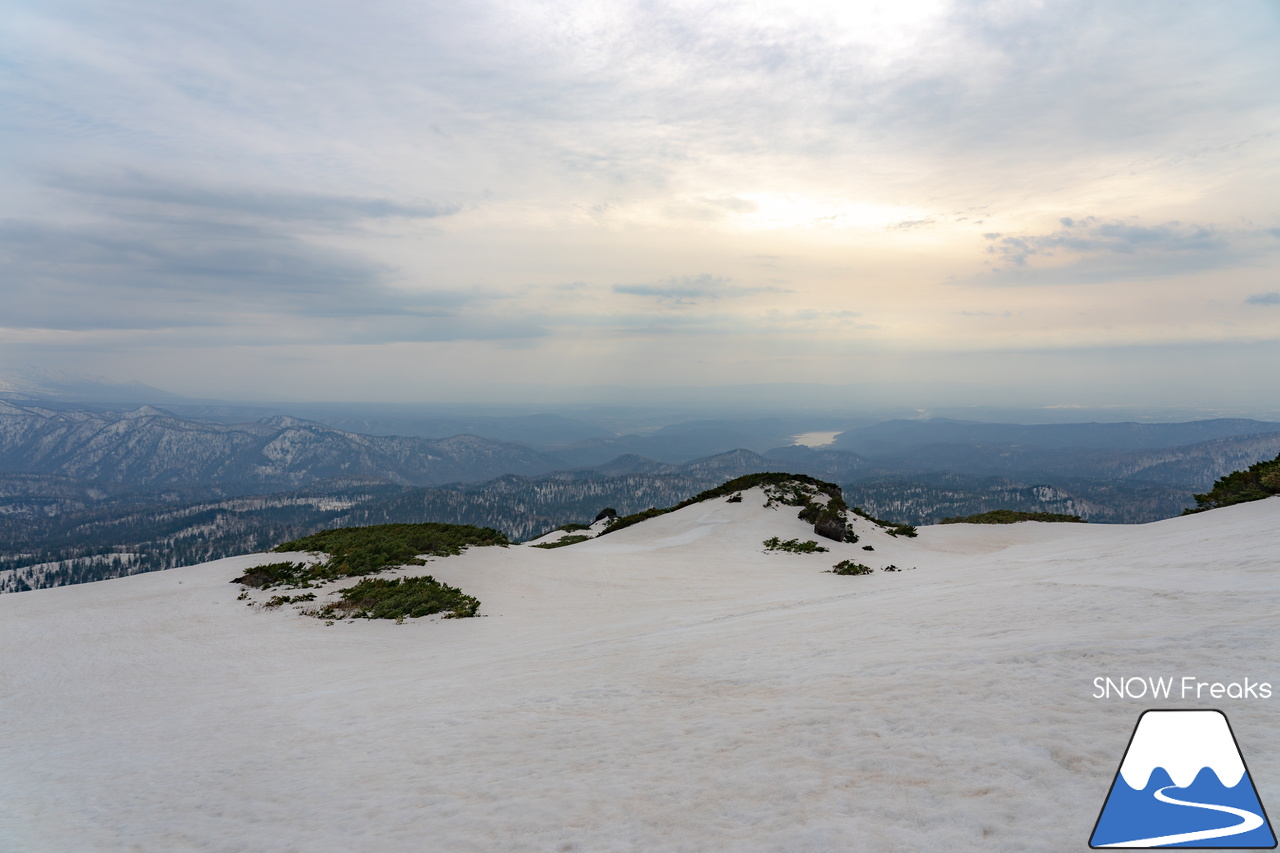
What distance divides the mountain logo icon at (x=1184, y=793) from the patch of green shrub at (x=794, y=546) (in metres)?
21.0

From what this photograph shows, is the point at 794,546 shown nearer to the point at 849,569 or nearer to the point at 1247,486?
the point at 849,569

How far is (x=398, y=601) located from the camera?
14055 mm

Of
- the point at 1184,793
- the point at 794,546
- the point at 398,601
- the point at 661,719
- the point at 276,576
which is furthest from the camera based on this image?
the point at 794,546

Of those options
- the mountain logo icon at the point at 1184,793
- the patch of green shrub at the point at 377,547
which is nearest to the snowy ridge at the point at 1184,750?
the mountain logo icon at the point at 1184,793

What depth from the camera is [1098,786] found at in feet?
10.7

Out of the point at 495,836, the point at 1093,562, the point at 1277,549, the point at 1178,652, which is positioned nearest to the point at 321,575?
the point at 495,836

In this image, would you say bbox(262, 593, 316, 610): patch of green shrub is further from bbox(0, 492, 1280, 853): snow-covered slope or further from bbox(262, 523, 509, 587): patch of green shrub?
bbox(0, 492, 1280, 853): snow-covered slope

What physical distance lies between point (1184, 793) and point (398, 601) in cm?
1491

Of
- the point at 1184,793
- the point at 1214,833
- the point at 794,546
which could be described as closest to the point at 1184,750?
the point at 1184,793

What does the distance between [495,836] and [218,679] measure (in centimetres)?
900

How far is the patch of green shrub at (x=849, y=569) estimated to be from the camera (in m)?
20.0

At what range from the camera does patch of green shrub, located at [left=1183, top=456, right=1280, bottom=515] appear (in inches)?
639

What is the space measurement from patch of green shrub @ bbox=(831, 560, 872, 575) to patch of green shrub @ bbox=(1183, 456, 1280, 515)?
1081 centimetres

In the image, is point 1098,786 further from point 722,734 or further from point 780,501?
point 780,501
